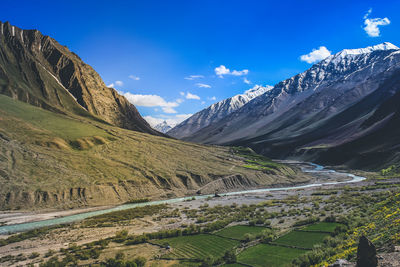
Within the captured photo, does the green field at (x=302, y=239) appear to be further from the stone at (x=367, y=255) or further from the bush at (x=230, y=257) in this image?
the stone at (x=367, y=255)

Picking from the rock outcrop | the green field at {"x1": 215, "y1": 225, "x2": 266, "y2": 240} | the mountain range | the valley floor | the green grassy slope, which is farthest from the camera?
the rock outcrop

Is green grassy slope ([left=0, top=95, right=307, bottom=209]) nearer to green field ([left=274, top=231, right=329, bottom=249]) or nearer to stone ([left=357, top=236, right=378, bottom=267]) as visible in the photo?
green field ([left=274, top=231, right=329, bottom=249])

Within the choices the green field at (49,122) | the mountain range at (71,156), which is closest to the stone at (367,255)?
the mountain range at (71,156)

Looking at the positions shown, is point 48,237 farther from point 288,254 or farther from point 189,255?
point 288,254

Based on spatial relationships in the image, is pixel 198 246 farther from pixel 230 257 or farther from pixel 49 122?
pixel 49 122

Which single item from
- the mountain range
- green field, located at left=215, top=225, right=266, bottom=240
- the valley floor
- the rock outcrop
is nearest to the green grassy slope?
the mountain range

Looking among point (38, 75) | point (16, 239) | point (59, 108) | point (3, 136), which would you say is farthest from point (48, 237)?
point (38, 75)
